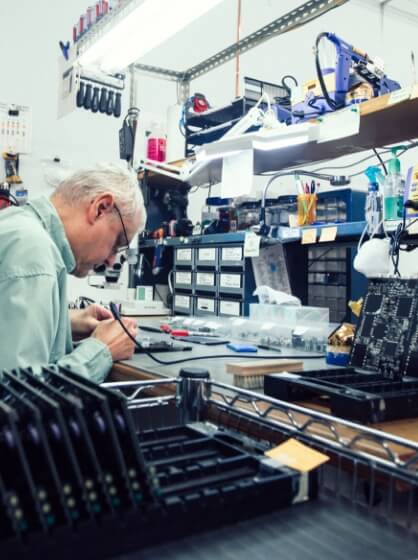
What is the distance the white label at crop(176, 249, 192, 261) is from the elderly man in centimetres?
102

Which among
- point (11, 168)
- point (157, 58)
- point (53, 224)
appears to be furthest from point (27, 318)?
point (157, 58)

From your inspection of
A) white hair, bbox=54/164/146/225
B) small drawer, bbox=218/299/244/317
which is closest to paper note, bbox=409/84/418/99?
white hair, bbox=54/164/146/225

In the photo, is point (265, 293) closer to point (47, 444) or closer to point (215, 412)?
point (215, 412)

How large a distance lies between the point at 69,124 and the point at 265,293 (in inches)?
96.3

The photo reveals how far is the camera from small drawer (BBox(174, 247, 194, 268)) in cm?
279

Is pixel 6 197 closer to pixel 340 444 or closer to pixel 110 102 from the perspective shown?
pixel 110 102

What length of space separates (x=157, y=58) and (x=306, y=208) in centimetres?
255

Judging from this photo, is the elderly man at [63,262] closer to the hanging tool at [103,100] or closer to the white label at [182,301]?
the white label at [182,301]

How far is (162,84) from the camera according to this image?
4.25 m

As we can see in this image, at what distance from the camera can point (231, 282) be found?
250 cm

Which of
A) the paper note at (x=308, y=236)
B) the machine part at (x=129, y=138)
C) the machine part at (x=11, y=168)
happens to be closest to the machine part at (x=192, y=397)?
the paper note at (x=308, y=236)

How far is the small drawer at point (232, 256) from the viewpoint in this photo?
2.45m

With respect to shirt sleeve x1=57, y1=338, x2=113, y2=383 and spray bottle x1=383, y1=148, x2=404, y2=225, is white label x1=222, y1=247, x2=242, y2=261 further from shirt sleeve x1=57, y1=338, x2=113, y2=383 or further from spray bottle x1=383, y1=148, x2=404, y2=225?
shirt sleeve x1=57, y1=338, x2=113, y2=383

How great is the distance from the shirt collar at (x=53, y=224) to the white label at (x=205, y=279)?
120 cm
